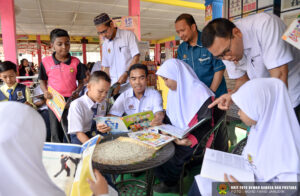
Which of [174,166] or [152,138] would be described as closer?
[152,138]

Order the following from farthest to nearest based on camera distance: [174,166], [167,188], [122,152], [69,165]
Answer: [167,188] → [174,166] → [122,152] → [69,165]

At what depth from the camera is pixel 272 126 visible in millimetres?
1087

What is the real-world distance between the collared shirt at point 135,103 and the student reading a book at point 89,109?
0.26m

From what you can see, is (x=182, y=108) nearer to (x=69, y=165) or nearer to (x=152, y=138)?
(x=152, y=138)

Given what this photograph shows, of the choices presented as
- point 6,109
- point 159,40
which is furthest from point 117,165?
point 159,40

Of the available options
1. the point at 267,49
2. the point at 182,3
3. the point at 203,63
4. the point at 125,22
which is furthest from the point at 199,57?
the point at 182,3

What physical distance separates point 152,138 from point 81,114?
0.66 meters

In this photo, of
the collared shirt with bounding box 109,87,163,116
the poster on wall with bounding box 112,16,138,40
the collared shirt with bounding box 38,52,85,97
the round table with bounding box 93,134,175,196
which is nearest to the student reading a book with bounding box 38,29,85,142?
the collared shirt with bounding box 38,52,85,97

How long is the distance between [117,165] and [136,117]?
0.62 m

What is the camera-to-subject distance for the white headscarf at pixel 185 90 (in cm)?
187

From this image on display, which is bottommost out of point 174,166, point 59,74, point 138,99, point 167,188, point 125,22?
point 167,188

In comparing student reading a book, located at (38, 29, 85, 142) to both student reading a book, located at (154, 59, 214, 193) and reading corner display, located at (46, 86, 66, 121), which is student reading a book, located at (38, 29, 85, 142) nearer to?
reading corner display, located at (46, 86, 66, 121)

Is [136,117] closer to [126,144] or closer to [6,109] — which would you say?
[126,144]

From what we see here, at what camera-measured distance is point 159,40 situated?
1920 cm
